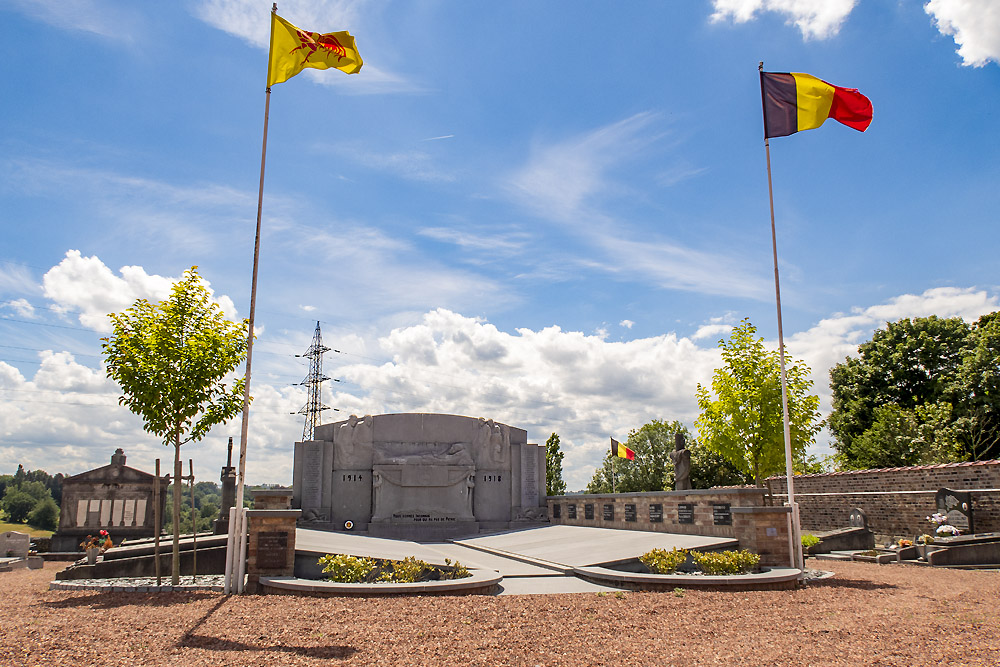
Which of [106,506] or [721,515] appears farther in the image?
[106,506]

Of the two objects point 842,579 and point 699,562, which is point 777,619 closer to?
point 699,562

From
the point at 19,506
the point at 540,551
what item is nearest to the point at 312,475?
the point at 540,551

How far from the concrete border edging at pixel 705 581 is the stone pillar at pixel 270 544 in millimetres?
4882

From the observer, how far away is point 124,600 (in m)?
9.41

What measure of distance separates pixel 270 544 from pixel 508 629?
15.5 ft

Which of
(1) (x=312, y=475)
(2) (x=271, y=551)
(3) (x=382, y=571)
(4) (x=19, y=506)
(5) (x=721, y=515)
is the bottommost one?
(4) (x=19, y=506)

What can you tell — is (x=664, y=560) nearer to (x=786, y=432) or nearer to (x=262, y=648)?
(x=786, y=432)

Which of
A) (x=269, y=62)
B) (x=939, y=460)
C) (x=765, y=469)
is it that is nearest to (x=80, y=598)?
(x=269, y=62)

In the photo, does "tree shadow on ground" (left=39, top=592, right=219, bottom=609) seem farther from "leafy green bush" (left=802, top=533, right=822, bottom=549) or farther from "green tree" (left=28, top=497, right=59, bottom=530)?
"green tree" (left=28, top=497, right=59, bottom=530)

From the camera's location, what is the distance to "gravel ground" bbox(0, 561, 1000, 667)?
21.0 ft

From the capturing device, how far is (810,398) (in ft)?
49.5

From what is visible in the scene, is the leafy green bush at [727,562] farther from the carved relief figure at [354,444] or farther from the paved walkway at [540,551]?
the carved relief figure at [354,444]

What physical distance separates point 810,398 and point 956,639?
27.6 ft

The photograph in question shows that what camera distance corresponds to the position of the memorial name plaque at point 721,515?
1472 cm
